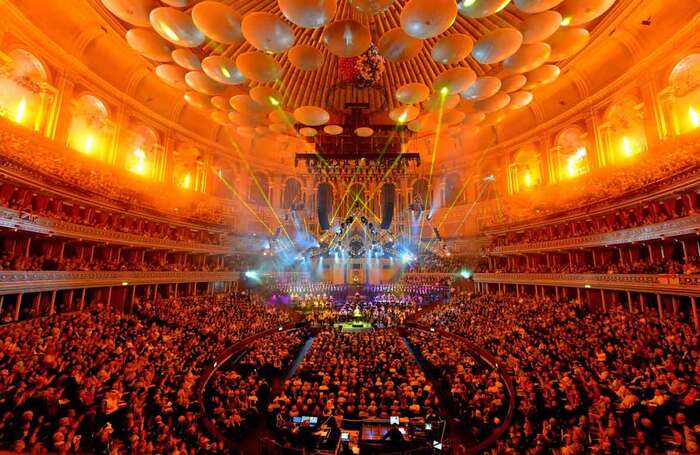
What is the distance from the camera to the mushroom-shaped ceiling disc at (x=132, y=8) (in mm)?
8109

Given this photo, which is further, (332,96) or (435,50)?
(332,96)

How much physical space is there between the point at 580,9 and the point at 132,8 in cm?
1163

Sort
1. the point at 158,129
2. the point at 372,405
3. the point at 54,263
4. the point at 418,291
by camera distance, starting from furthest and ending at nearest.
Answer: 1. the point at 418,291
2. the point at 158,129
3. the point at 54,263
4. the point at 372,405

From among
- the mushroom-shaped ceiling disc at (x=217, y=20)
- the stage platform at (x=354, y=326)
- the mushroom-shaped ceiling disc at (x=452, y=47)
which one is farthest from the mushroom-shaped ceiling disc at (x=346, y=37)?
the stage platform at (x=354, y=326)

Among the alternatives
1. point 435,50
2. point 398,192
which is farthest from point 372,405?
point 398,192

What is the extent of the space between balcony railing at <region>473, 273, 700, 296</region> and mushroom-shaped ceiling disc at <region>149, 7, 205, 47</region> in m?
17.8

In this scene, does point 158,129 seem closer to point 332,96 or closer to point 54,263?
point 54,263

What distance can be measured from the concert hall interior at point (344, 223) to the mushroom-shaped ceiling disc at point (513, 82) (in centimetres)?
23

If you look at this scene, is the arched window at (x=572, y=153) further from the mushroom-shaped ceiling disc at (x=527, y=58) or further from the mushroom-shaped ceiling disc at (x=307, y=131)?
the mushroom-shaped ceiling disc at (x=307, y=131)

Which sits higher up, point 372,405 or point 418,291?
point 418,291

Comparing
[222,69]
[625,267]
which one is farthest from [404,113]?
[625,267]

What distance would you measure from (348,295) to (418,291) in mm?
5761

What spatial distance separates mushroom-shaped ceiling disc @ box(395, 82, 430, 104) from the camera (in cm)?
993

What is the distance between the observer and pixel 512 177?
26938mm
